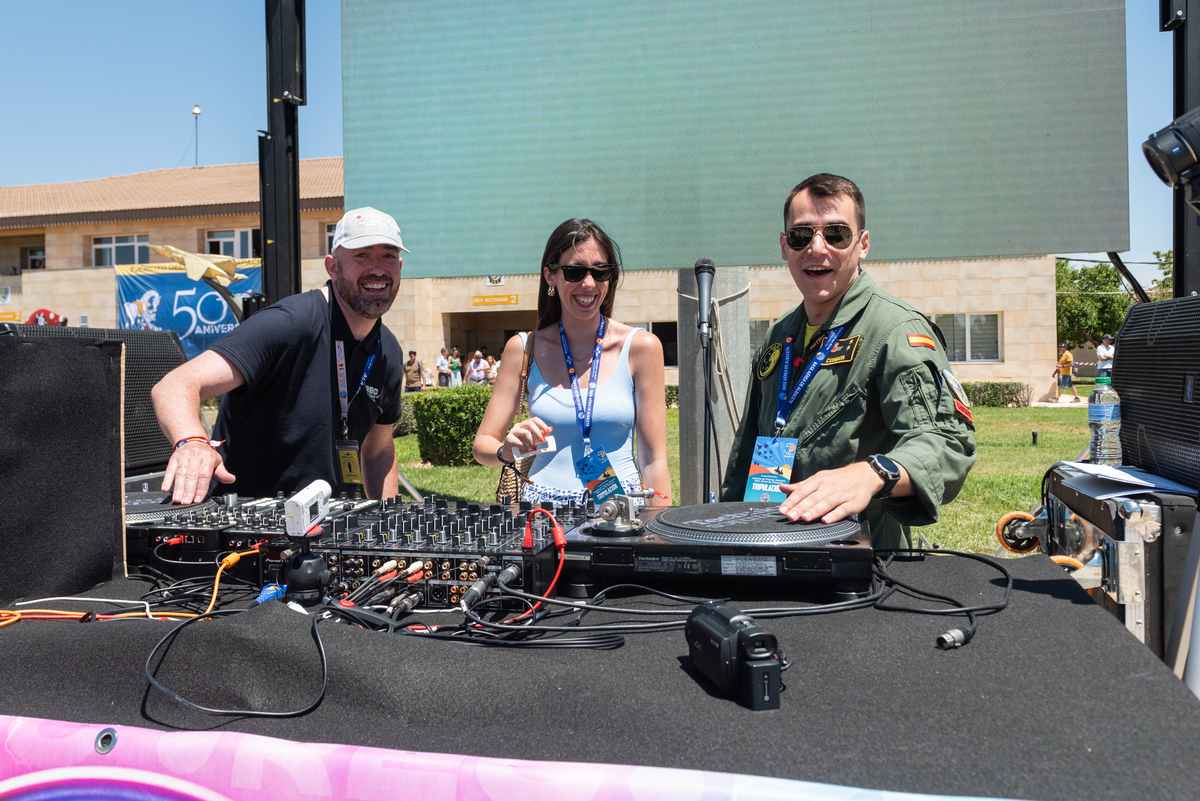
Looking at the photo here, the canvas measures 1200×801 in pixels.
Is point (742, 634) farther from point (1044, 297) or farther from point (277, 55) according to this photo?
point (1044, 297)

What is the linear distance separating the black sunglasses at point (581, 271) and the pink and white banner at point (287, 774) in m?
2.11

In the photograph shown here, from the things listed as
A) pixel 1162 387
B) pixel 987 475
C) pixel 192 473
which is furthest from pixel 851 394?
pixel 987 475

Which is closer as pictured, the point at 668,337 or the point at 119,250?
the point at 668,337

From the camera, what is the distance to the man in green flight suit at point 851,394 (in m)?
1.66

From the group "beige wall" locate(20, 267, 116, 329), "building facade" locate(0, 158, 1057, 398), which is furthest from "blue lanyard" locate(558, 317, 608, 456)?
"beige wall" locate(20, 267, 116, 329)

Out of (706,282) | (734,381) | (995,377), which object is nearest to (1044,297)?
(995,377)

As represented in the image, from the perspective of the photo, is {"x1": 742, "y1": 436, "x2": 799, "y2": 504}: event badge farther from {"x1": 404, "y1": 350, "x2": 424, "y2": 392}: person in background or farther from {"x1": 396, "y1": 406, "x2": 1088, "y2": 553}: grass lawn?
{"x1": 404, "y1": 350, "x2": 424, "y2": 392}: person in background

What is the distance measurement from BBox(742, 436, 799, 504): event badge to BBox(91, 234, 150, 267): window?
2978cm

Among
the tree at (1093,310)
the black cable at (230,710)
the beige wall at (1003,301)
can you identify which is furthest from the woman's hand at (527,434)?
the tree at (1093,310)

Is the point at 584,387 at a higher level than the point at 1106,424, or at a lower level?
higher

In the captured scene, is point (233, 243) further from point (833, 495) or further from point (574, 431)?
point (833, 495)

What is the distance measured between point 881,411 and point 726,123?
9.05ft

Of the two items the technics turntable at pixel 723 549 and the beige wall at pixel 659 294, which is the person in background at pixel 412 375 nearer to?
the beige wall at pixel 659 294

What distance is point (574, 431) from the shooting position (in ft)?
9.41
